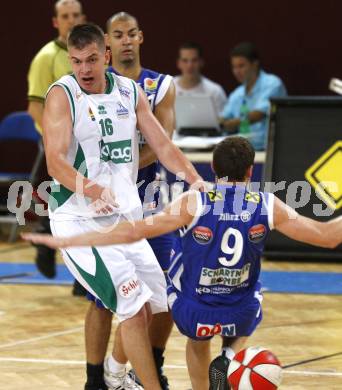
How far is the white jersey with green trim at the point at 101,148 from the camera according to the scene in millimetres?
6371

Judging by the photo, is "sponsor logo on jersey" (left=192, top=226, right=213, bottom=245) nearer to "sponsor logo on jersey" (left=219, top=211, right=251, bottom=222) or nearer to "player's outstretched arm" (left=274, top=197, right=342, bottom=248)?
"sponsor logo on jersey" (left=219, top=211, right=251, bottom=222)

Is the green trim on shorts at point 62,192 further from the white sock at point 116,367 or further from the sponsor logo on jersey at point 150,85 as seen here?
the sponsor logo on jersey at point 150,85

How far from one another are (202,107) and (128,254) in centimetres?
658

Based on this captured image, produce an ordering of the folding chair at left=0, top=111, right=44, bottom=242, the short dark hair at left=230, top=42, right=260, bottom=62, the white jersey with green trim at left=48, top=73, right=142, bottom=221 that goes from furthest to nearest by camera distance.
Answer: the folding chair at left=0, top=111, right=44, bottom=242, the short dark hair at left=230, top=42, right=260, bottom=62, the white jersey with green trim at left=48, top=73, right=142, bottom=221

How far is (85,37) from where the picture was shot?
253 inches

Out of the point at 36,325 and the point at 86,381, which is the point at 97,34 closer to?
the point at 86,381

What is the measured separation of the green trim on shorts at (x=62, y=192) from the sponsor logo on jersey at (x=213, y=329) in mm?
1100

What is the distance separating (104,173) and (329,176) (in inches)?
220

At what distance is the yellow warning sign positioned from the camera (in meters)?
11.6

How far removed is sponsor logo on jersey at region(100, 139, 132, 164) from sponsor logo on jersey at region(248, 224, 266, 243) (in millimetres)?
954

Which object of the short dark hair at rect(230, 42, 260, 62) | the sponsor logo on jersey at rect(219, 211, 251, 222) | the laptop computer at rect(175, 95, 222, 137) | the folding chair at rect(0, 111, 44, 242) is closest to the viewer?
the sponsor logo on jersey at rect(219, 211, 251, 222)

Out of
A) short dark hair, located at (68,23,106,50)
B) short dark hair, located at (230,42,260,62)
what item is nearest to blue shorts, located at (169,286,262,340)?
short dark hair, located at (68,23,106,50)

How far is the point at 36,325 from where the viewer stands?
356 inches

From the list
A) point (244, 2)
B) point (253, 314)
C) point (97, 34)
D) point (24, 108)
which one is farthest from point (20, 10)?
point (253, 314)
